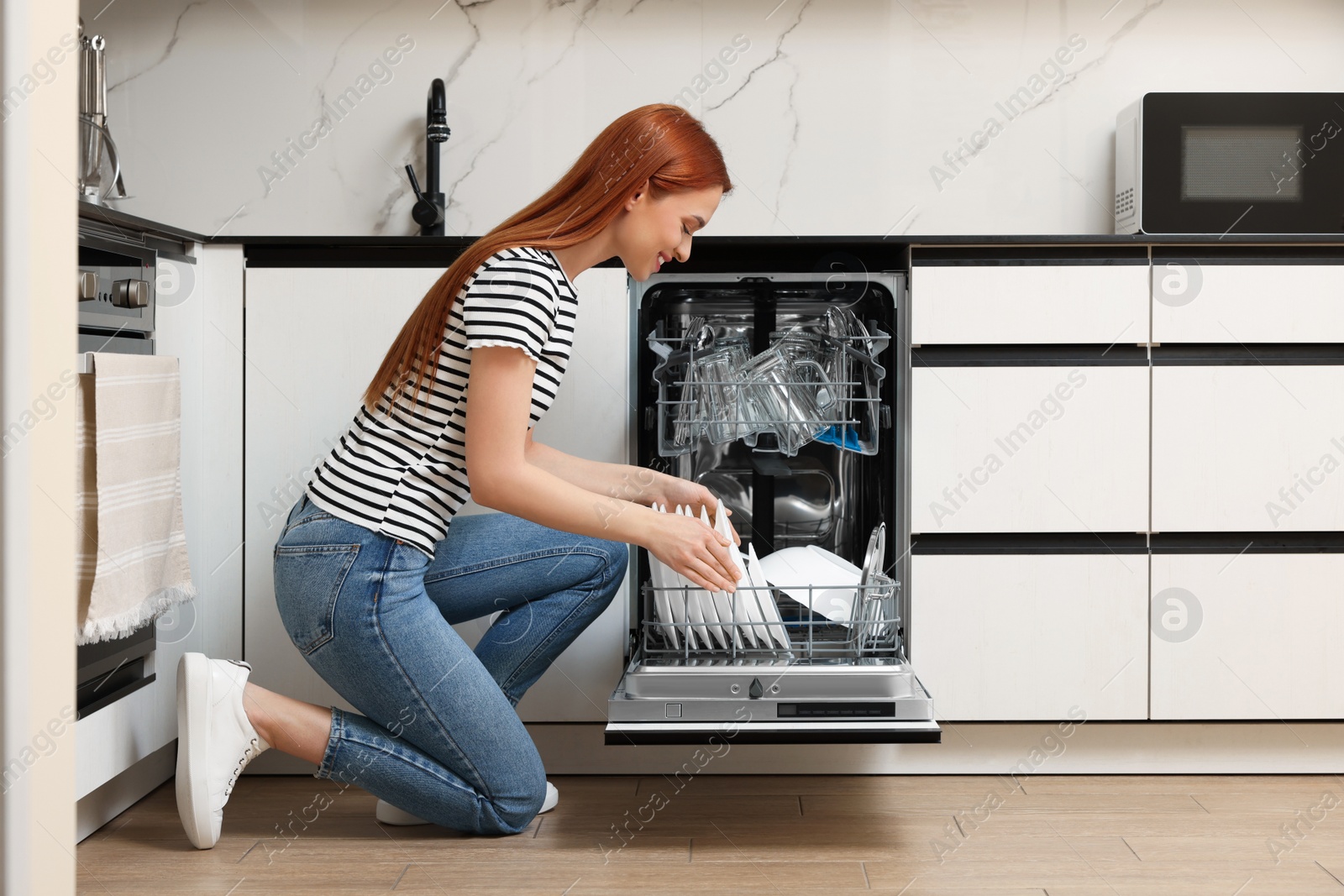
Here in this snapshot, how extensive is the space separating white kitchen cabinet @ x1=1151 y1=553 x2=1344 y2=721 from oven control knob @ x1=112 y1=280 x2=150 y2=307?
1672 mm

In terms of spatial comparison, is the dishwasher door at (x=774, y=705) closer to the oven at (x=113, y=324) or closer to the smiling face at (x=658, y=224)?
the smiling face at (x=658, y=224)

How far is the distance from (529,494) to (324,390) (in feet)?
2.17

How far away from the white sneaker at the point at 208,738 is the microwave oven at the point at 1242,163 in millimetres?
1784

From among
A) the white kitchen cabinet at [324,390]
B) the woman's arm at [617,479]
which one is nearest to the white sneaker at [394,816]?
the white kitchen cabinet at [324,390]

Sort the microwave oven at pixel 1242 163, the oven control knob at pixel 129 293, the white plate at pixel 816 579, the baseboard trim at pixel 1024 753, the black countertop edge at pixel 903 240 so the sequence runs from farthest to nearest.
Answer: the microwave oven at pixel 1242 163 → the baseboard trim at pixel 1024 753 → the black countertop edge at pixel 903 240 → the white plate at pixel 816 579 → the oven control knob at pixel 129 293

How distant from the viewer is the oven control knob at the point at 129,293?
5.12 feet

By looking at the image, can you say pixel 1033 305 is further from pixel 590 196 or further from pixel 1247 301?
pixel 590 196

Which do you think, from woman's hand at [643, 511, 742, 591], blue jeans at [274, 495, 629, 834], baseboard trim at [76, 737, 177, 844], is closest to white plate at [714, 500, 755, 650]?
woman's hand at [643, 511, 742, 591]

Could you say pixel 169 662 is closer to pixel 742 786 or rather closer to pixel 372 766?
pixel 372 766

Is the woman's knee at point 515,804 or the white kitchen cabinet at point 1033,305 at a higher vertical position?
the white kitchen cabinet at point 1033,305

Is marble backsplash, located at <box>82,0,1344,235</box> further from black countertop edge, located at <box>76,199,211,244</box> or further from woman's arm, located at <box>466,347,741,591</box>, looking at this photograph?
woman's arm, located at <box>466,347,741,591</box>

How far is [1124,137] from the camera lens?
2242mm

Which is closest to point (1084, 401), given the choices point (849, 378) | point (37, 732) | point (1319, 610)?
point (849, 378)

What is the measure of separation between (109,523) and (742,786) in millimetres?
1080
